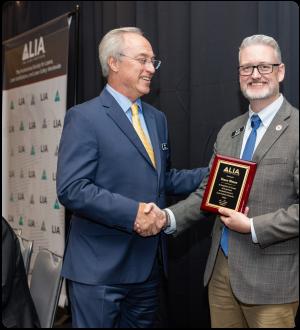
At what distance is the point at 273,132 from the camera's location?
190 centimetres

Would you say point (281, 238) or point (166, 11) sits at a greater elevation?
point (166, 11)

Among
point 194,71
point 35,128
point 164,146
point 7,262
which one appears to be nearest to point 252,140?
point 164,146

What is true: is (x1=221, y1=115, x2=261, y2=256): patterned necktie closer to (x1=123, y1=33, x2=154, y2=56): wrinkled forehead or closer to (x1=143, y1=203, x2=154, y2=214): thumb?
(x1=143, y1=203, x2=154, y2=214): thumb

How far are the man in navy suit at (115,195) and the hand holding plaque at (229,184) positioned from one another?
0.98ft

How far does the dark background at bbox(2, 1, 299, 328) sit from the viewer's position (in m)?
2.66

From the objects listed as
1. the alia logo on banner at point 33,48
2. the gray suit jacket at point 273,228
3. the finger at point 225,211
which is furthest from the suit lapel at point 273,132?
the alia logo on banner at point 33,48

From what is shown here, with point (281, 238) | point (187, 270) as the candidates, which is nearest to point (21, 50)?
point (187, 270)

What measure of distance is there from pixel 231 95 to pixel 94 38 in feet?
4.49

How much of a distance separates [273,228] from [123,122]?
2.88ft

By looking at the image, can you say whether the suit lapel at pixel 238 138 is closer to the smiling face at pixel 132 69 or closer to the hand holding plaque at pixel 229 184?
the hand holding plaque at pixel 229 184

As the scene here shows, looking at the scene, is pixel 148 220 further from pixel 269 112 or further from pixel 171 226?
pixel 269 112

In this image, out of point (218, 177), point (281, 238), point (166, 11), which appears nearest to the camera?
point (281, 238)

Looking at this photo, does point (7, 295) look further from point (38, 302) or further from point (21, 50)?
point (21, 50)

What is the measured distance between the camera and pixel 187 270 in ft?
10.6
